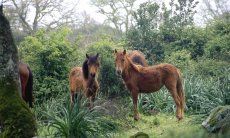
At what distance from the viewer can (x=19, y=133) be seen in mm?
6520

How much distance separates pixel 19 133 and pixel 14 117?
0.92 feet

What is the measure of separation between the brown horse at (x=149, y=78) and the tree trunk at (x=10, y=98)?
465 cm

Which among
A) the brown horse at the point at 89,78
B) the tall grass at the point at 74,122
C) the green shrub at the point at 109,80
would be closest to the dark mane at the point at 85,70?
the brown horse at the point at 89,78

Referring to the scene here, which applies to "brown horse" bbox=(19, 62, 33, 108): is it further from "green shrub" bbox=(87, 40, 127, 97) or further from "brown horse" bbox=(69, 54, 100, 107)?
"green shrub" bbox=(87, 40, 127, 97)

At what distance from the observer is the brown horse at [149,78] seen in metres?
11.2

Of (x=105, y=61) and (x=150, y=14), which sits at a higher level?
(x=150, y=14)

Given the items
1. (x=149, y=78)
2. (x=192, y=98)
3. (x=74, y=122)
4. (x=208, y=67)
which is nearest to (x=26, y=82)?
(x=74, y=122)

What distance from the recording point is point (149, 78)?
458 inches

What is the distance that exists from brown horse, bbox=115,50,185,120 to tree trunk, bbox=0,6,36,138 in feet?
15.3

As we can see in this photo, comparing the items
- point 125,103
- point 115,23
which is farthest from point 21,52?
point 115,23

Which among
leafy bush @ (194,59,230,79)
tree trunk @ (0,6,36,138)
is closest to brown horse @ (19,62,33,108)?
tree trunk @ (0,6,36,138)

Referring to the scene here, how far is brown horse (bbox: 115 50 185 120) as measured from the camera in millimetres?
11250

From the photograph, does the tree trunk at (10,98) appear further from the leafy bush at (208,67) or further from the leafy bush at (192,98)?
the leafy bush at (208,67)

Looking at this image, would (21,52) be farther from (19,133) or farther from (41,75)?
(19,133)
